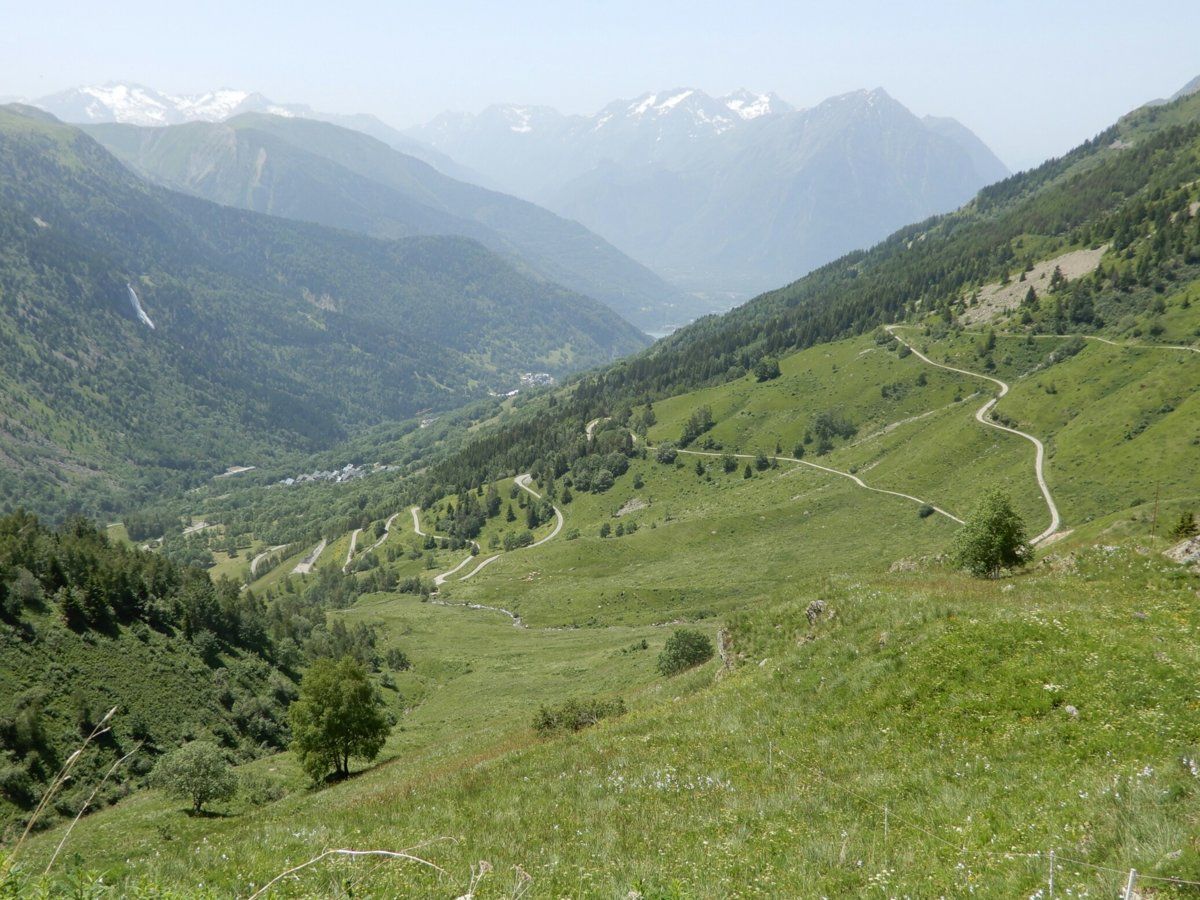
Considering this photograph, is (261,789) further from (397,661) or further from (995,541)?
(397,661)

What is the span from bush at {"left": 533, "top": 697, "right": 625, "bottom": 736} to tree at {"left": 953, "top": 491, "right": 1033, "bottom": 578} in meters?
26.5

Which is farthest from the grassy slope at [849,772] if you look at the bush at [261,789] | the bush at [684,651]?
the bush at [684,651]

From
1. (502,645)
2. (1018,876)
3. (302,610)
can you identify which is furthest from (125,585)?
(1018,876)

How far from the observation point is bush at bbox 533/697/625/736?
34.0 metres

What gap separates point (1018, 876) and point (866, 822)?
4283mm

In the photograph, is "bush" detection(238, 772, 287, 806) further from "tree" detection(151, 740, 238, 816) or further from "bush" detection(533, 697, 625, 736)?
"bush" detection(533, 697, 625, 736)

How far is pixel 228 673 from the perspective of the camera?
86.8 meters

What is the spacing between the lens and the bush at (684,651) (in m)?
57.4

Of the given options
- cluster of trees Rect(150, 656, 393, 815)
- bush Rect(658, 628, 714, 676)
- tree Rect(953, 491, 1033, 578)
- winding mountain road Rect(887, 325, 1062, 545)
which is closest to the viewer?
tree Rect(953, 491, 1033, 578)

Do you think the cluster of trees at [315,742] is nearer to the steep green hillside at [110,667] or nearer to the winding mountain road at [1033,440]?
the steep green hillside at [110,667]

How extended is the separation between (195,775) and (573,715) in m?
29.2

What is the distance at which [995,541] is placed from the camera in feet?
148

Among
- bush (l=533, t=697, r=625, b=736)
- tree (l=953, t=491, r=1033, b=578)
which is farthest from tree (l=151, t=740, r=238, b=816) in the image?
tree (l=953, t=491, r=1033, b=578)

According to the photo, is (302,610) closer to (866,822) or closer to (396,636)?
(396,636)
